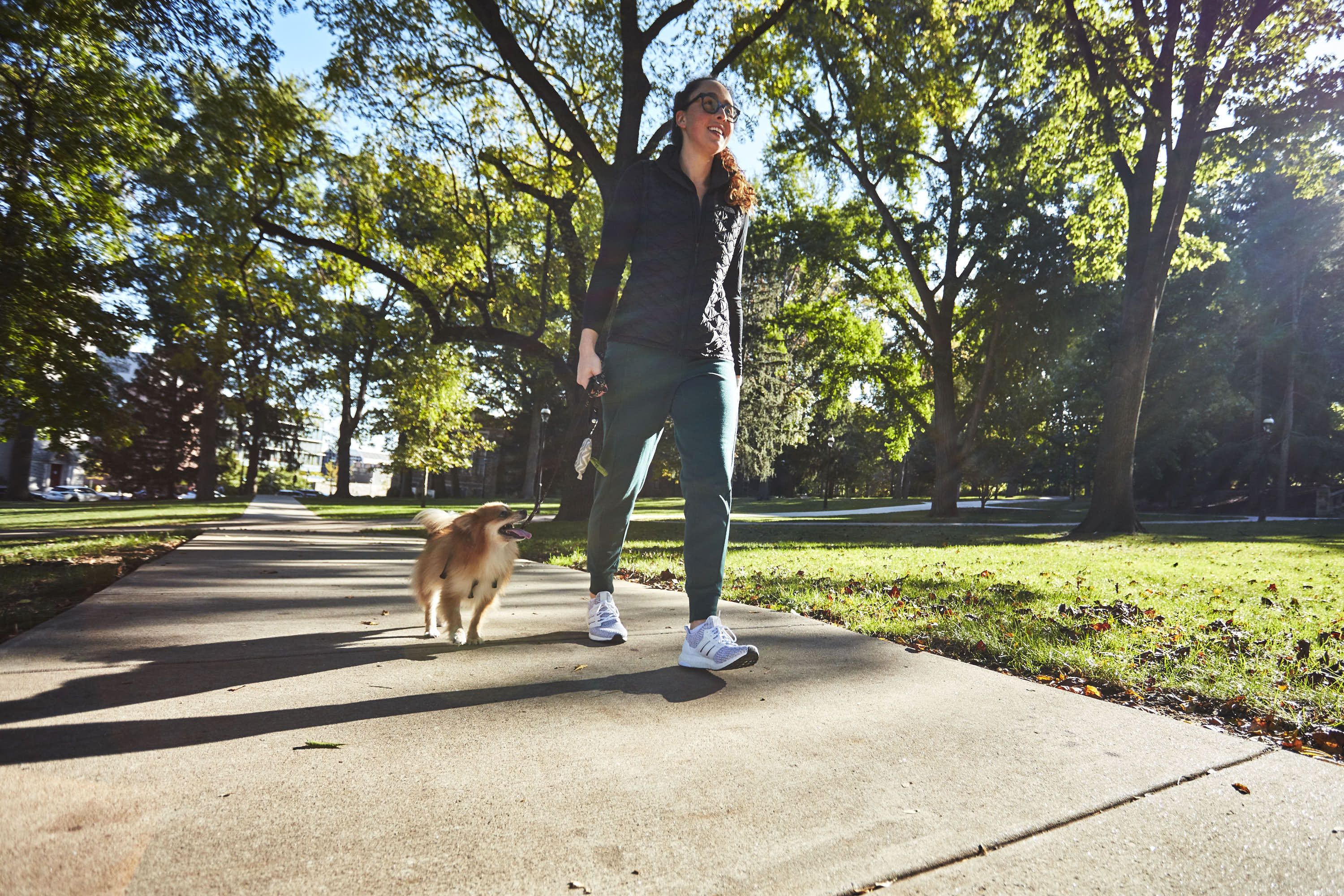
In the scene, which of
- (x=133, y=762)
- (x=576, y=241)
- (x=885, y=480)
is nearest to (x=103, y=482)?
(x=576, y=241)

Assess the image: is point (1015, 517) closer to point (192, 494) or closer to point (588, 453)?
point (588, 453)

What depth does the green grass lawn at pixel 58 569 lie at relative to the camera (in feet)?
14.3

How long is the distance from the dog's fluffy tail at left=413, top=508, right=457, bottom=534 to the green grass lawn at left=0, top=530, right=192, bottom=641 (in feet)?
6.99

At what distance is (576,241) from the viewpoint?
15156 mm

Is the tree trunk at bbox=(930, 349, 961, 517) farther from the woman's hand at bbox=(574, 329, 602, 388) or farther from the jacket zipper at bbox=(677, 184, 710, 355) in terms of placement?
the woman's hand at bbox=(574, 329, 602, 388)

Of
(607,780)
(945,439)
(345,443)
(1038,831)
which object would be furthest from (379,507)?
(1038,831)

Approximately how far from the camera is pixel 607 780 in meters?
1.87

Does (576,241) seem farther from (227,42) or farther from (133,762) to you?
(133,762)

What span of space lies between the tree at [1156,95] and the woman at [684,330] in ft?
44.8

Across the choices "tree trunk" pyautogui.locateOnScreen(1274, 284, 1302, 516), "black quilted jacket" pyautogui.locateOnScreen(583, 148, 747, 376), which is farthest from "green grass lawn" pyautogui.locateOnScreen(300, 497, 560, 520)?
"tree trunk" pyautogui.locateOnScreen(1274, 284, 1302, 516)

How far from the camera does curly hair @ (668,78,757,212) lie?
132 inches

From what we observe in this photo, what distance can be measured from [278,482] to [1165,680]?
260 ft

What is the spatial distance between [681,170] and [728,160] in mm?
243

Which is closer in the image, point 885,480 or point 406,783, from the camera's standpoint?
point 406,783
